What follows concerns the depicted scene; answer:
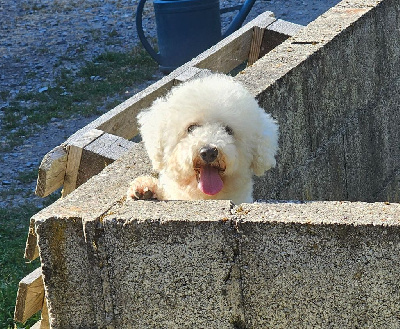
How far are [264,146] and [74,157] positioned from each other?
104 cm

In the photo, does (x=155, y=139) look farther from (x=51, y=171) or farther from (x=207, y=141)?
(x=51, y=171)

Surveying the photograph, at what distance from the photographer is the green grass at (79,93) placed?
9.61 meters

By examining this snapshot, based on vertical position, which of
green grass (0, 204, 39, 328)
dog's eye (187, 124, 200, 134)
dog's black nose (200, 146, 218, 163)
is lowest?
green grass (0, 204, 39, 328)

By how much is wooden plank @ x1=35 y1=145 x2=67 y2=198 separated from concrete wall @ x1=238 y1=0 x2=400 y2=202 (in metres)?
1.00

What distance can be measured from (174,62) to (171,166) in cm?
699

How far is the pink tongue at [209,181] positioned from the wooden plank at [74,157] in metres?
0.85

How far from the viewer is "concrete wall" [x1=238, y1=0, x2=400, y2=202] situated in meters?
4.45

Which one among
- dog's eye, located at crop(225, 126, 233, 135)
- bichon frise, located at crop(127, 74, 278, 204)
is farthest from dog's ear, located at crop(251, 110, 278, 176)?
dog's eye, located at crop(225, 126, 233, 135)

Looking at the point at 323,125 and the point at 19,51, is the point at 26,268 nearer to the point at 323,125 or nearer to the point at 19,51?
the point at 323,125

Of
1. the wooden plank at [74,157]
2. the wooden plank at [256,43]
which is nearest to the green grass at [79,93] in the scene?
the wooden plank at [256,43]

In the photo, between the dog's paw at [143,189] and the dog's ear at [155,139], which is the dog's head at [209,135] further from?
the dog's paw at [143,189]

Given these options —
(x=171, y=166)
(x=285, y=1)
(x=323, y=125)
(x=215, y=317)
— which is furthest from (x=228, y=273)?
(x=285, y=1)

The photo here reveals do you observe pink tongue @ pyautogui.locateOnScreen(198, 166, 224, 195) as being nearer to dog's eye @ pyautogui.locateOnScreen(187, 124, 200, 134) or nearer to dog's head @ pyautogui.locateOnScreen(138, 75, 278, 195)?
dog's head @ pyautogui.locateOnScreen(138, 75, 278, 195)

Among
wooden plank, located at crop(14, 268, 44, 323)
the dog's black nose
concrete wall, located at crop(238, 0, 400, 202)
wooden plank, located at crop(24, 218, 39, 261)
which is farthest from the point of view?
concrete wall, located at crop(238, 0, 400, 202)
